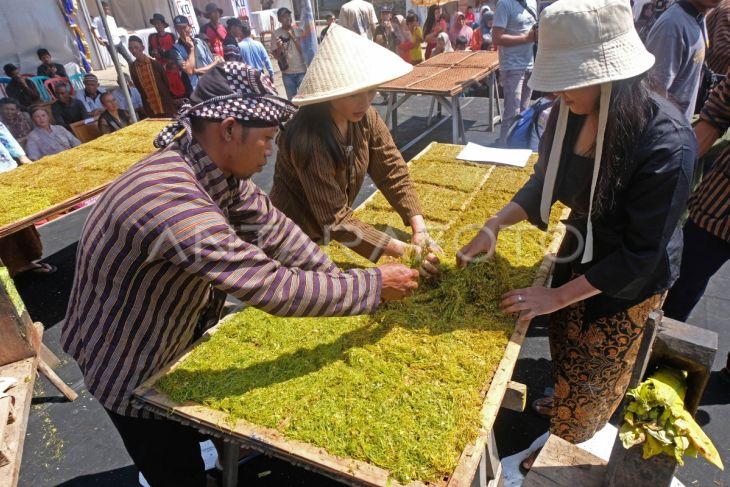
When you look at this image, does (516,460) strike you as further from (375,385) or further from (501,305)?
(375,385)

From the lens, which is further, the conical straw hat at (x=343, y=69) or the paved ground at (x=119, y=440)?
the paved ground at (x=119, y=440)

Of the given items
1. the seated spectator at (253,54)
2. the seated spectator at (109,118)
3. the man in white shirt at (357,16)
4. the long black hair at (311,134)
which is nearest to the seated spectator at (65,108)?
the seated spectator at (109,118)

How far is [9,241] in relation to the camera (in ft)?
15.3

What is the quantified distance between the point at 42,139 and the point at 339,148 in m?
6.14

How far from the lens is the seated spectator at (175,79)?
8.19 metres

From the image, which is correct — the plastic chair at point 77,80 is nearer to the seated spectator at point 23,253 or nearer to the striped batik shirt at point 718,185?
the seated spectator at point 23,253


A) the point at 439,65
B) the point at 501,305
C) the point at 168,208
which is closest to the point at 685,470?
the point at 501,305

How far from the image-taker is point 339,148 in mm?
2365

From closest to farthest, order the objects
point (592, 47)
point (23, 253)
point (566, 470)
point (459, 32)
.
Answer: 1. point (592, 47)
2. point (566, 470)
3. point (23, 253)
4. point (459, 32)

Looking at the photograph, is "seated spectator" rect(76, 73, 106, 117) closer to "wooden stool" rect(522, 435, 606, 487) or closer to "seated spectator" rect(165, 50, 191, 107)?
"seated spectator" rect(165, 50, 191, 107)

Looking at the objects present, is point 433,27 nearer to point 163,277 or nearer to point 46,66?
point 46,66

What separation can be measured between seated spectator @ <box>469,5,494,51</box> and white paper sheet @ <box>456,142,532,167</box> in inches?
325

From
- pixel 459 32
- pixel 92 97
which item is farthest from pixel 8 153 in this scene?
pixel 459 32

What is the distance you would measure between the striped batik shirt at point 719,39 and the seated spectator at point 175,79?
300 inches
